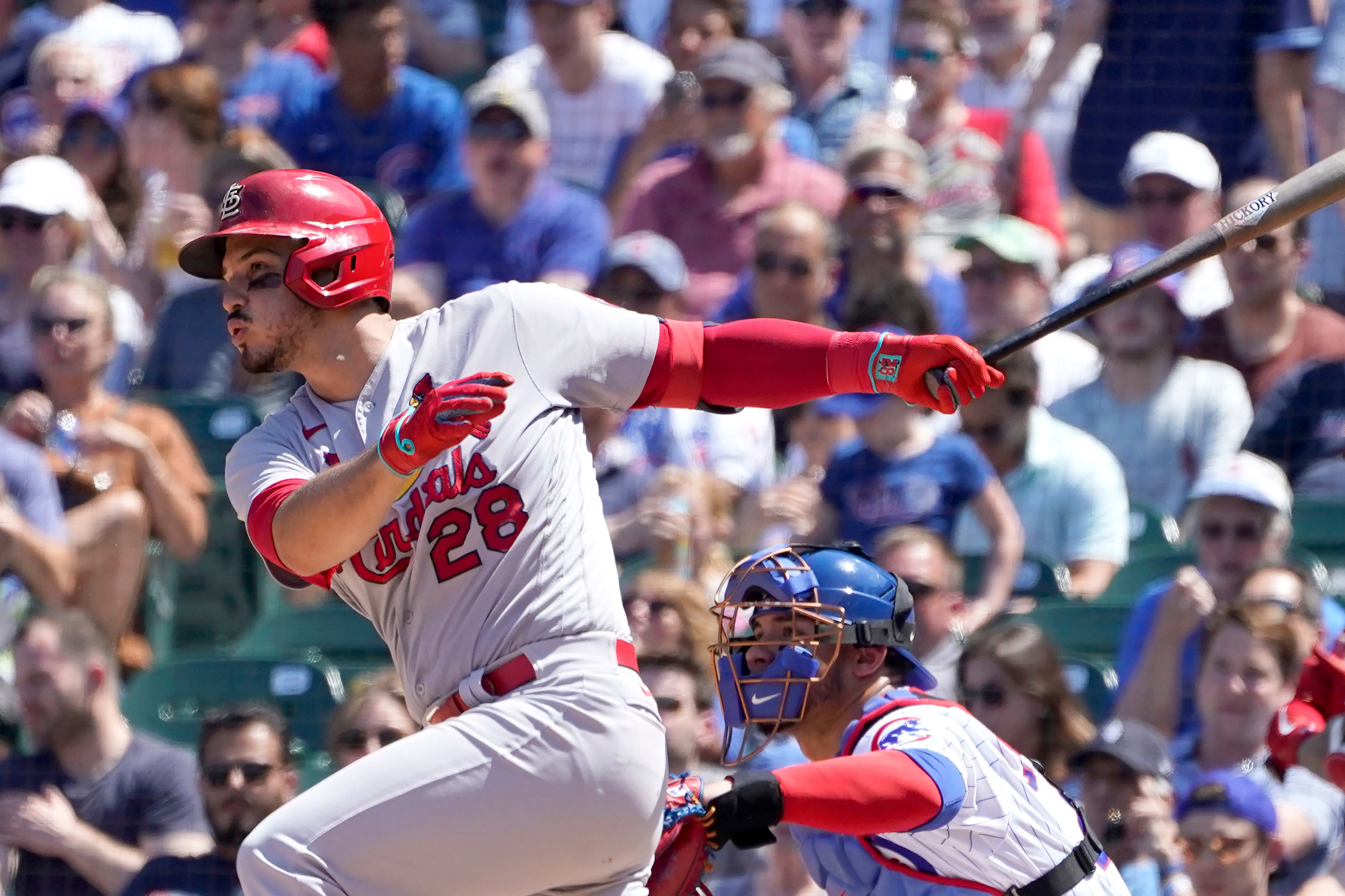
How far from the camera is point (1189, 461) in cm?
594

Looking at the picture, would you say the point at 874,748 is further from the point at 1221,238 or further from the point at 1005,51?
the point at 1005,51

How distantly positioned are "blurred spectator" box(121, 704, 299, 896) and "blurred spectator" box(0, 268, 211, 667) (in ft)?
3.39

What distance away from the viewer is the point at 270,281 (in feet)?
9.62

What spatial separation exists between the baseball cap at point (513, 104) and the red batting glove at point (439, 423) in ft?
13.7

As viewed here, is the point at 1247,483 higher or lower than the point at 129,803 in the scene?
higher

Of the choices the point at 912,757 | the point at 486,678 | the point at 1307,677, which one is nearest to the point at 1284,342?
the point at 1307,677

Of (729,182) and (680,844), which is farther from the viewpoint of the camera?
(729,182)

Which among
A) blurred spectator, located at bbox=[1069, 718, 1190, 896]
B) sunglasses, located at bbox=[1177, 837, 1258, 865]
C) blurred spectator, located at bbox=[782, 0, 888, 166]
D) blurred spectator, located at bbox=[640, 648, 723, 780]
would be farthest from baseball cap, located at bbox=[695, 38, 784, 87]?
sunglasses, located at bbox=[1177, 837, 1258, 865]

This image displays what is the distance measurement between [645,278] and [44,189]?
2.15 metres

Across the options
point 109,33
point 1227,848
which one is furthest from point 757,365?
point 109,33

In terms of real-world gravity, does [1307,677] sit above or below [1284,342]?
above

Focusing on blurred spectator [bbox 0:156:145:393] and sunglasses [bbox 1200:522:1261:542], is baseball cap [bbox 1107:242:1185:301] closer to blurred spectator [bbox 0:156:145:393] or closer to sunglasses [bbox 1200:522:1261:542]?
sunglasses [bbox 1200:522:1261:542]

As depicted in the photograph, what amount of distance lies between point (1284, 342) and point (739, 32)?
239 centimetres

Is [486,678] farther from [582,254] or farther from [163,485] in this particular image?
[582,254]
